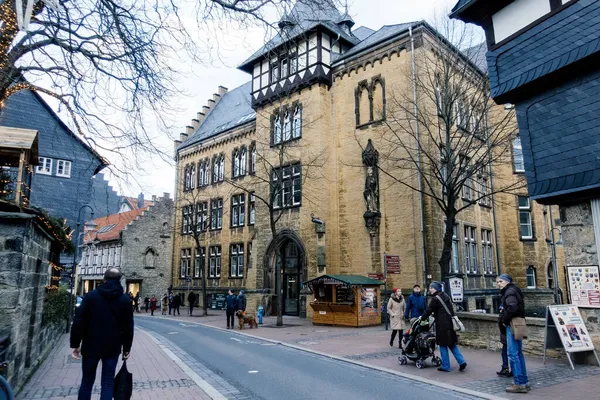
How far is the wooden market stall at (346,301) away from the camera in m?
18.9

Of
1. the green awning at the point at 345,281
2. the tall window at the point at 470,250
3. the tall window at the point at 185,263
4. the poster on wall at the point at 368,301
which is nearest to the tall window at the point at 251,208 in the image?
the tall window at the point at 185,263

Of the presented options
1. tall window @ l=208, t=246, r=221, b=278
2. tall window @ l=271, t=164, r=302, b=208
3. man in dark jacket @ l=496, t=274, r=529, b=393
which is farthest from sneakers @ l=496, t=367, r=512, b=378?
tall window @ l=208, t=246, r=221, b=278

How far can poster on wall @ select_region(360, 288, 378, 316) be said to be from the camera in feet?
62.4

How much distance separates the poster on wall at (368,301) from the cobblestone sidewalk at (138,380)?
9.52 m

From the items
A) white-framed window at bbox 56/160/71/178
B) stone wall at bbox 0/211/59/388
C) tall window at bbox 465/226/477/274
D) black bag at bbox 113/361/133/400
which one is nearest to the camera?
black bag at bbox 113/361/133/400

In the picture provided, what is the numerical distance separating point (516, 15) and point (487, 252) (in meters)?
16.4

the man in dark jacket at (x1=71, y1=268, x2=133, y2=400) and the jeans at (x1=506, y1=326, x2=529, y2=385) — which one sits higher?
the man in dark jacket at (x1=71, y1=268, x2=133, y2=400)

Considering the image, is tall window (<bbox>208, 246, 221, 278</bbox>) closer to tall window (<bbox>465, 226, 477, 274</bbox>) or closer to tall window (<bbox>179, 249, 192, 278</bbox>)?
tall window (<bbox>179, 249, 192, 278</bbox>)

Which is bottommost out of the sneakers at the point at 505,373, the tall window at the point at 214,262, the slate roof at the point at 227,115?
the sneakers at the point at 505,373

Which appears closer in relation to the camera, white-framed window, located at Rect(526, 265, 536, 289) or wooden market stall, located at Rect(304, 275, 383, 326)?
wooden market stall, located at Rect(304, 275, 383, 326)

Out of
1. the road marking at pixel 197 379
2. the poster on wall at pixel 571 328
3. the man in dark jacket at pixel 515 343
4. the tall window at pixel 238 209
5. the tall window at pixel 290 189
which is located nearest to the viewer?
the road marking at pixel 197 379

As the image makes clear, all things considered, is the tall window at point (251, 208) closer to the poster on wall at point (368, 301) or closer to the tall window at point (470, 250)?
the poster on wall at point (368, 301)

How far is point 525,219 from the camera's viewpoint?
26.9 meters

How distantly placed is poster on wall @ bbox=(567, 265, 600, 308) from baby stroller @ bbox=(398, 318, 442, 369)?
3.37m
